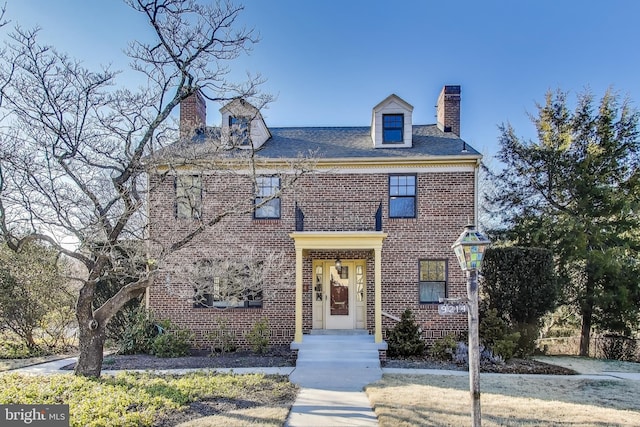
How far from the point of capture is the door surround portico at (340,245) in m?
12.2

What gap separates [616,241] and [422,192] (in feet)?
25.0

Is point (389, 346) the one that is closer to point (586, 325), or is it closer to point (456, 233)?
point (456, 233)

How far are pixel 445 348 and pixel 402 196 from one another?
470 centimetres

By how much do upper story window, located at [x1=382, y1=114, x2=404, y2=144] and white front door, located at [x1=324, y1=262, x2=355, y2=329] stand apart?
172 inches

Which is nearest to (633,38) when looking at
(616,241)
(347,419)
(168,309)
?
(616,241)

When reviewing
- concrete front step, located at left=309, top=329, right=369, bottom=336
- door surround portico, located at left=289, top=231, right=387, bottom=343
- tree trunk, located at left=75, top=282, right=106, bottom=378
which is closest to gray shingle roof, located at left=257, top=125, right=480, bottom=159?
door surround portico, located at left=289, top=231, right=387, bottom=343

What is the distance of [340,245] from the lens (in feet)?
41.0

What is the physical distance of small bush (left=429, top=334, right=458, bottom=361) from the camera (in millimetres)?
12148

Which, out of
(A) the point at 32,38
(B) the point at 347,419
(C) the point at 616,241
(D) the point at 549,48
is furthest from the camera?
(C) the point at 616,241

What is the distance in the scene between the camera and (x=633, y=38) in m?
11.9

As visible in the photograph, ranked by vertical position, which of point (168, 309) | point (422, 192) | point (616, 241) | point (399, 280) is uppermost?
point (422, 192)

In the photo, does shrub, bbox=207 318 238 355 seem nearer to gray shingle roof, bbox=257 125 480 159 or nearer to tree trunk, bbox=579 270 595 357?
gray shingle roof, bbox=257 125 480 159

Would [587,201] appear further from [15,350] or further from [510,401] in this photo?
[15,350]

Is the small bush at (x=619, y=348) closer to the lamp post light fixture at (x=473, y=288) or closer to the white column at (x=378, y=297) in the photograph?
the white column at (x=378, y=297)
